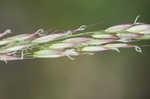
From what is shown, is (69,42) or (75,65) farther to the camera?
(75,65)

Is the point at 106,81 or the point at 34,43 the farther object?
the point at 106,81

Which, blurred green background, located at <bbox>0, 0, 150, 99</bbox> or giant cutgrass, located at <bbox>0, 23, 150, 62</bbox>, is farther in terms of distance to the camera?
blurred green background, located at <bbox>0, 0, 150, 99</bbox>

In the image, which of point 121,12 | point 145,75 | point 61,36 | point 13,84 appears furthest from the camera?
point 145,75

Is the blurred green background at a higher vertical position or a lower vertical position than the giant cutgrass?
higher

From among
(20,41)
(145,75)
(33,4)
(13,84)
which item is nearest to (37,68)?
(13,84)

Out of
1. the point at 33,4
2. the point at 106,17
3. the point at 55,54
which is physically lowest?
the point at 55,54

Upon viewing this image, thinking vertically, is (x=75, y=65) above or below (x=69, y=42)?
above

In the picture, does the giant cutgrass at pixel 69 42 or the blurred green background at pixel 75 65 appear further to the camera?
the blurred green background at pixel 75 65

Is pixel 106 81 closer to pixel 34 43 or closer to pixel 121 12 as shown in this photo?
pixel 121 12
